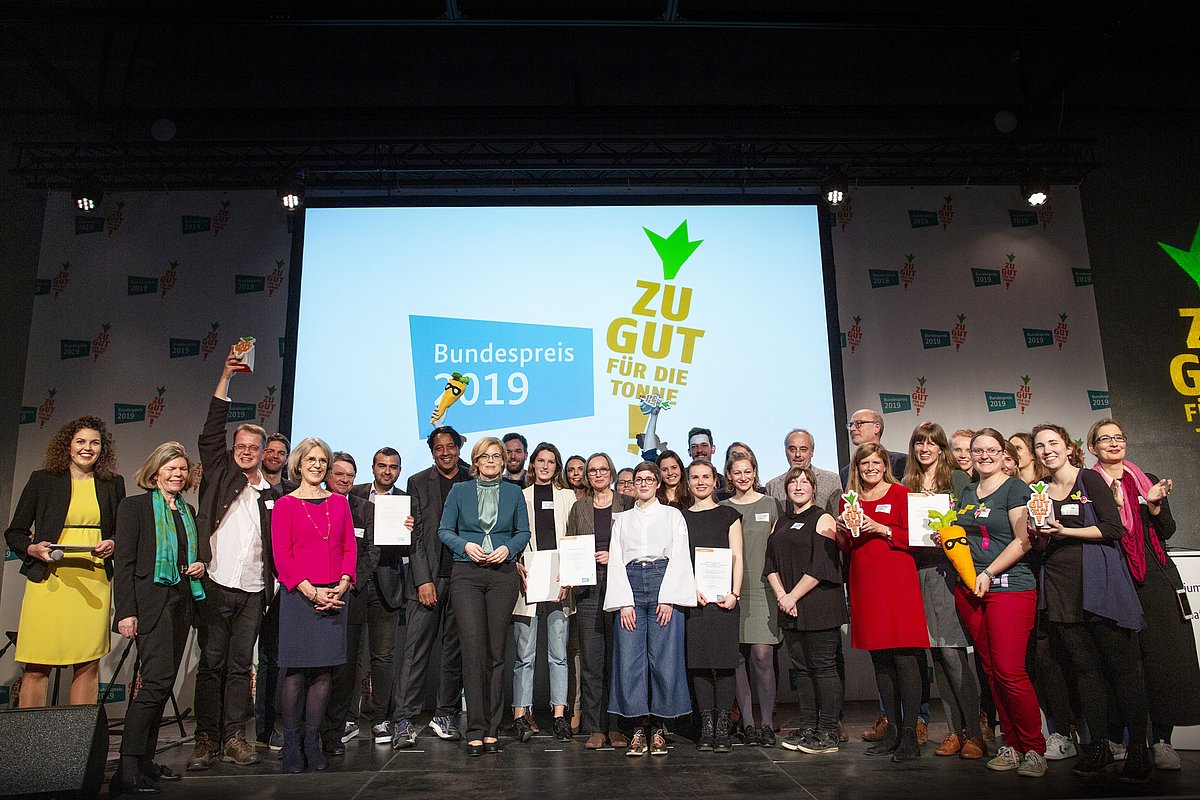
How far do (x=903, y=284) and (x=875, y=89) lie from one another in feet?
5.96

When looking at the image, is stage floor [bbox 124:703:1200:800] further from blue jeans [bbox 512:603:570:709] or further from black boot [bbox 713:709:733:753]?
blue jeans [bbox 512:603:570:709]

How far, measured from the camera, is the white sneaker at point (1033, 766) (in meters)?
3.59

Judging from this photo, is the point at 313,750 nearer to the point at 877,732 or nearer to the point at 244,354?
the point at 244,354

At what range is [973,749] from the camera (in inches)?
156

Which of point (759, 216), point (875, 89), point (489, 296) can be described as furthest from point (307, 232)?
point (875, 89)

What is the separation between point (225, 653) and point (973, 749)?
12.6 ft

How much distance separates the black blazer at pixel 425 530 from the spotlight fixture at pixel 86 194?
3815 mm

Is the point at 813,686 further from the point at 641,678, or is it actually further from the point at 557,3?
the point at 557,3

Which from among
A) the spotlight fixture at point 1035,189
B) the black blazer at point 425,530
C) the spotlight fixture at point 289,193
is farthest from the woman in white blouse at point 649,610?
the spotlight fixture at point 1035,189

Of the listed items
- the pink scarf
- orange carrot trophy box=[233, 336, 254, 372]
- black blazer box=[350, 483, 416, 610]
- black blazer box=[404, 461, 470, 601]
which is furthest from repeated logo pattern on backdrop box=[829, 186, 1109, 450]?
orange carrot trophy box=[233, 336, 254, 372]

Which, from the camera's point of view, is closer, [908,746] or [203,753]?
[908,746]

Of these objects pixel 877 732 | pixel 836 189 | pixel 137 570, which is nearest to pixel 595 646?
pixel 877 732

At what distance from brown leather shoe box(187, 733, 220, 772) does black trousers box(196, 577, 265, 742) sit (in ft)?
0.10

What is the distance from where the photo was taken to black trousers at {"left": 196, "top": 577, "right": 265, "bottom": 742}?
4.13 metres
